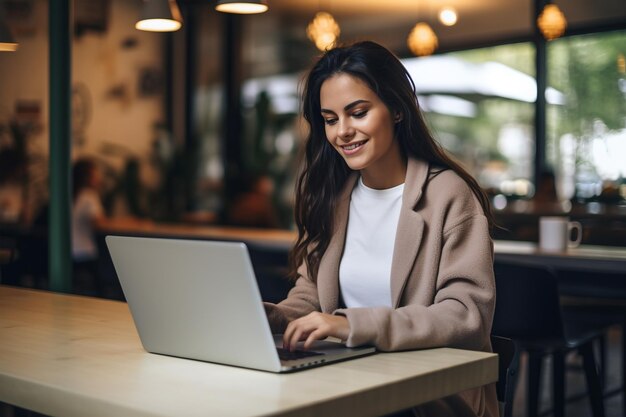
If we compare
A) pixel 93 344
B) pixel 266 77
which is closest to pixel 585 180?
pixel 266 77

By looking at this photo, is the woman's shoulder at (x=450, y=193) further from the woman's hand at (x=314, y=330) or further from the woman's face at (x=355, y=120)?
the woman's hand at (x=314, y=330)

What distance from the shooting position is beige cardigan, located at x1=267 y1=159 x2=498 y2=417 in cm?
147

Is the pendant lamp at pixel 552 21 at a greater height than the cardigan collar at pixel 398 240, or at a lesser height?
greater

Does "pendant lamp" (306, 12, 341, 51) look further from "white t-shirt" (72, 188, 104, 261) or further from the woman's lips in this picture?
the woman's lips

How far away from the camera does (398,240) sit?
177 centimetres

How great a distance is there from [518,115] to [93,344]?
6.90 metres

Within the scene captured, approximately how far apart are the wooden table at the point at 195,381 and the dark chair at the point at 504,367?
32 cm

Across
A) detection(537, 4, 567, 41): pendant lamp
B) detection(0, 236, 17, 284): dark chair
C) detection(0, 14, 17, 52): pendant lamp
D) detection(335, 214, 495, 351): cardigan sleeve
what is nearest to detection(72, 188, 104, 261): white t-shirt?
detection(0, 236, 17, 284): dark chair

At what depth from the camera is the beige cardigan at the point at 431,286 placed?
1471 millimetres

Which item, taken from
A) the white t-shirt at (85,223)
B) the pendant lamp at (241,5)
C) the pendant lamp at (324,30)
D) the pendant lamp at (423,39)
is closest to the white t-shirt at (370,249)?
the pendant lamp at (241,5)

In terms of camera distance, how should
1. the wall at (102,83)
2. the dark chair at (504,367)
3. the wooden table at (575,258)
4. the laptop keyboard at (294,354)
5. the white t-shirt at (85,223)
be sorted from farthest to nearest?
1. the wall at (102,83)
2. the white t-shirt at (85,223)
3. the wooden table at (575,258)
4. the dark chair at (504,367)
5. the laptop keyboard at (294,354)

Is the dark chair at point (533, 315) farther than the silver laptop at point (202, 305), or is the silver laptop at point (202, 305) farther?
the dark chair at point (533, 315)

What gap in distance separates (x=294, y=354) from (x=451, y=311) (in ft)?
1.17

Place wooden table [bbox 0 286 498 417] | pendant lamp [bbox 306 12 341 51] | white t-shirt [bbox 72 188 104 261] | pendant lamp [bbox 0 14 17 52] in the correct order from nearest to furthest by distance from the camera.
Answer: wooden table [bbox 0 286 498 417], pendant lamp [bbox 0 14 17 52], white t-shirt [bbox 72 188 104 261], pendant lamp [bbox 306 12 341 51]
